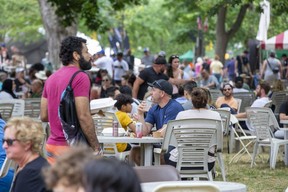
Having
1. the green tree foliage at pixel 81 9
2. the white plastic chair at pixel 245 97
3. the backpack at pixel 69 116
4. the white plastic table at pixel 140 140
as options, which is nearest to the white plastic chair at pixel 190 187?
the backpack at pixel 69 116

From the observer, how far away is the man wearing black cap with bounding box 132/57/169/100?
16.7 meters

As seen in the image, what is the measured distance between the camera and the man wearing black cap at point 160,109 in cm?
1142

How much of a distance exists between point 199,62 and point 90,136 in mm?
35342


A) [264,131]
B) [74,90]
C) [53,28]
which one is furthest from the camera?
[53,28]

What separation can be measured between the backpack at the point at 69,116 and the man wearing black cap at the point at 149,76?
8465 mm

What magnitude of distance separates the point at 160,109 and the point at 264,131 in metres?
3.72

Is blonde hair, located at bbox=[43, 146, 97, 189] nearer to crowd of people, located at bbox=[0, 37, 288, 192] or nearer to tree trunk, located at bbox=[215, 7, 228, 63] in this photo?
crowd of people, located at bbox=[0, 37, 288, 192]

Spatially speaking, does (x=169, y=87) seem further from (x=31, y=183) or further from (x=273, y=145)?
(x=31, y=183)

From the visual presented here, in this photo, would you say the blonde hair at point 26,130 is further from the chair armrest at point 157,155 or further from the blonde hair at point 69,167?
the chair armrest at point 157,155

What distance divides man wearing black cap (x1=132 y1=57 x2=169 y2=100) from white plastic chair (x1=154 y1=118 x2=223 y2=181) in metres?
5.79

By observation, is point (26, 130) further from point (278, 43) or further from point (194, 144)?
point (278, 43)

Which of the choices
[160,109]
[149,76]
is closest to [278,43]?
[149,76]

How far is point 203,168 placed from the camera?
11.0 meters

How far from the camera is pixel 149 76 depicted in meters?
16.9
